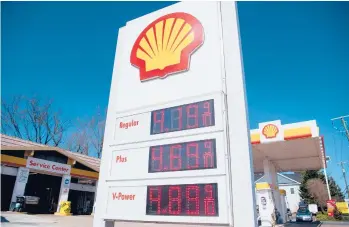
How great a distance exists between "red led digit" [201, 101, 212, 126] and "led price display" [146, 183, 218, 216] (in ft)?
4.07

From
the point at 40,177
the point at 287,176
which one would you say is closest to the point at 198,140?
the point at 40,177

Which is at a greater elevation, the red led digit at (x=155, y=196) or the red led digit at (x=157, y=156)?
the red led digit at (x=157, y=156)

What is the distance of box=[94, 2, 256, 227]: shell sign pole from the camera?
4664 millimetres

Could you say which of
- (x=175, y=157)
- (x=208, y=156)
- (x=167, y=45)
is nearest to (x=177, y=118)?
(x=175, y=157)

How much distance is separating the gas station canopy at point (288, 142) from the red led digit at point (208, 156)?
13.3m

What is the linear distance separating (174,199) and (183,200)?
20 centimetres

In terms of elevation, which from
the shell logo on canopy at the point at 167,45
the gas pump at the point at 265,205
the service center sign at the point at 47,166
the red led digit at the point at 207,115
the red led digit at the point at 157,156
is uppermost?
the shell logo on canopy at the point at 167,45

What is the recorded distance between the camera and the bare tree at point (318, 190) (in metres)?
42.2

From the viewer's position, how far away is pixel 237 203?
452 cm

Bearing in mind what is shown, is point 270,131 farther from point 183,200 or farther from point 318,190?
point 318,190

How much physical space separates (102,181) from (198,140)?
2.74 meters

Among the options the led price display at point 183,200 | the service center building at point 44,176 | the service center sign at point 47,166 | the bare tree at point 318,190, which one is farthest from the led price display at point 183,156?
the bare tree at point 318,190

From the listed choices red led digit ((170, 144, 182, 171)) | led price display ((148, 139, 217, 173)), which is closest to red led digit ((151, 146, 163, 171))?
led price display ((148, 139, 217, 173))

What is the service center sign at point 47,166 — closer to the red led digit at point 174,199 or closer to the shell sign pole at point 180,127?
the shell sign pole at point 180,127
